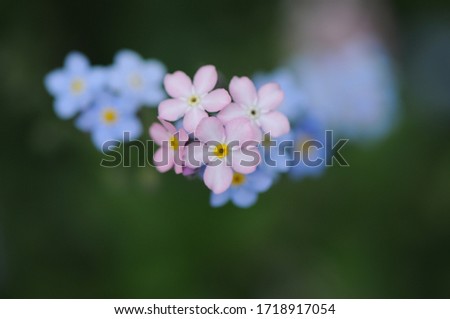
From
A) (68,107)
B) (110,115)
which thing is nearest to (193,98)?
(110,115)

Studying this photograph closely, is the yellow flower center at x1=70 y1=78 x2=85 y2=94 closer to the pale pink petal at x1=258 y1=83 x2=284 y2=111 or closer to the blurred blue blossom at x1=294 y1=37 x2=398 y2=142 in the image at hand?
the pale pink petal at x1=258 y1=83 x2=284 y2=111

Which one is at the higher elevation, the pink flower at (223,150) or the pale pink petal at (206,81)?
the pale pink petal at (206,81)

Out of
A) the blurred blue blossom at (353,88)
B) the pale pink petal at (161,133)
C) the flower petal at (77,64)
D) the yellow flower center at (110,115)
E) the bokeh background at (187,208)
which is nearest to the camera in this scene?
the pale pink petal at (161,133)

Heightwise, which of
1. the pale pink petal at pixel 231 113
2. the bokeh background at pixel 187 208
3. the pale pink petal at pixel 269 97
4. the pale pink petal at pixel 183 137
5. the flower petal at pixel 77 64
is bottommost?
the bokeh background at pixel 187 208

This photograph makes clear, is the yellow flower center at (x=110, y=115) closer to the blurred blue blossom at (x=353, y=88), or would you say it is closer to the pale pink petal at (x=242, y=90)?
the pale pink petal at (x=242, y=90)

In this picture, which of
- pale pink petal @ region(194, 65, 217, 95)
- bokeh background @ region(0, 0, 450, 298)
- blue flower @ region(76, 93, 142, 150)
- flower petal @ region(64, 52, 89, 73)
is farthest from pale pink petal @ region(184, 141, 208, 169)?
bokeh background @ region(0, 0, 450, 298)

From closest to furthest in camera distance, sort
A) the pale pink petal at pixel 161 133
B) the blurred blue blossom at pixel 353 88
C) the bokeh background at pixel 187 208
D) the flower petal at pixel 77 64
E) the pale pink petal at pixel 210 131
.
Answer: the pale pink petal at pixel 210 131, the pale pink petal at pixel 161 133, the flower petal at pixel 77 64, the bokeh background at pixel 187 208, the blurred blue blossom at pixel 353 88

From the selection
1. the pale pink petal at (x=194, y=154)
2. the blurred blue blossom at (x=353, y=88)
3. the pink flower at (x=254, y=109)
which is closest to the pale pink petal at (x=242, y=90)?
the pink flower at (x=254, y=109)

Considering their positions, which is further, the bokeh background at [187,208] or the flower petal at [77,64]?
the bokeh background at [187,208]
